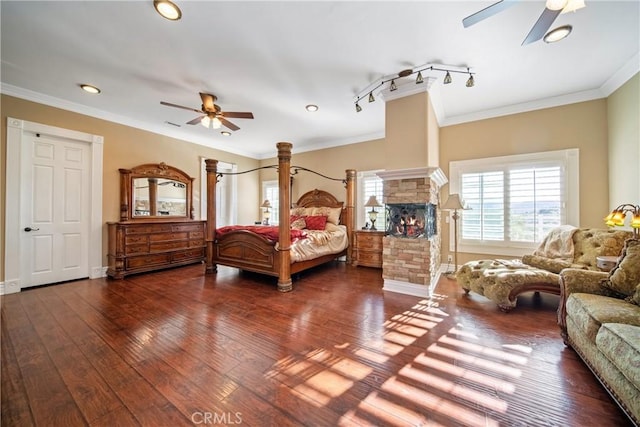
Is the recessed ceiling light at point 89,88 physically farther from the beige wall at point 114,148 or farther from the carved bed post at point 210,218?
the carved bed post at point 210,218

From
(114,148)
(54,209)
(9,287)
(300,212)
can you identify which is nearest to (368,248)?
(300,212)

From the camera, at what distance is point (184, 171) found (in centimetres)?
548

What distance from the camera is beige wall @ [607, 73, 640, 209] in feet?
9.60

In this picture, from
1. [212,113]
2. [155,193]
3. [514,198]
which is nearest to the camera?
[212,113]

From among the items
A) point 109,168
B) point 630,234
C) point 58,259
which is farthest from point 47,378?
point 630,234

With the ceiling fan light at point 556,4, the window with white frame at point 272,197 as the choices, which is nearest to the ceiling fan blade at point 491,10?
the ceiling fan light at point 556,4

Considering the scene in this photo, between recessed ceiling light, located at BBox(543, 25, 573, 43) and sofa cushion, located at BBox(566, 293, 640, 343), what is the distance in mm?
2481

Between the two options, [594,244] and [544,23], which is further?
[594,244]

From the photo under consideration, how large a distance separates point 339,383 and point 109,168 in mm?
5163

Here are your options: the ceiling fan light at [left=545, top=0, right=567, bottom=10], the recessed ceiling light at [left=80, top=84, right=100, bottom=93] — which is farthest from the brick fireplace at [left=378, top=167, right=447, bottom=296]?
the recessed ceiling light at [left=80, top=84, right=100, bottom=93]

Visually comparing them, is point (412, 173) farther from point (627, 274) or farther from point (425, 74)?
point (627, 274)

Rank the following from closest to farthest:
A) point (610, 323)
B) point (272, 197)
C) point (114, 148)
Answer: point (610, 323)
point (114, 148)
point (272, 197)

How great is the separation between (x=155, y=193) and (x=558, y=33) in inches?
252

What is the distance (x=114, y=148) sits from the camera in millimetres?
4422
